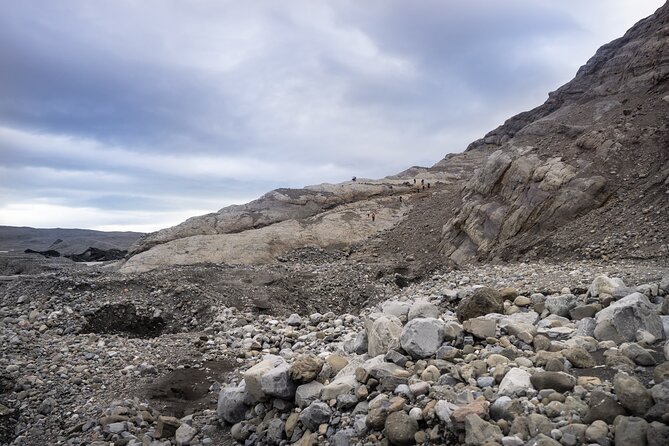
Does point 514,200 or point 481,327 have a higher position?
point 514,200

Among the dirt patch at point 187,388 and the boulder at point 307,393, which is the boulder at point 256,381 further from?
the dirt patch at point 187,388

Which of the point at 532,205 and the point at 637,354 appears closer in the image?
the point at 637,354

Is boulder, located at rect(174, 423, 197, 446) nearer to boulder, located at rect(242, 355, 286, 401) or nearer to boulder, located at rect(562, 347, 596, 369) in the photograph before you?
boulder, located at rect(242, 355, 286, 401)

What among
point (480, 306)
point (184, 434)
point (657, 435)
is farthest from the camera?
point (480, 306)

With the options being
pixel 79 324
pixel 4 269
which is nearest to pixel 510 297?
pixel 79 324

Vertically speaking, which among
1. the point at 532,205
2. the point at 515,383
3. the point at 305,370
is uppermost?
the point at 532,205

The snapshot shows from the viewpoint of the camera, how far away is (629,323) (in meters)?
5.32

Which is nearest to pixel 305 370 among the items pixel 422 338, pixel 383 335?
pixel 383 335

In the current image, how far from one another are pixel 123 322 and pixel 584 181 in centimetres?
1467

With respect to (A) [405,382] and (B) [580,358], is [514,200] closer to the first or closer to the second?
(B) [580,358]

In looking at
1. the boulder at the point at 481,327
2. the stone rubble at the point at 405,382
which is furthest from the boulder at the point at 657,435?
the boulder at the point at 481,327

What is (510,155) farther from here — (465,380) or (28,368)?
(28,368)

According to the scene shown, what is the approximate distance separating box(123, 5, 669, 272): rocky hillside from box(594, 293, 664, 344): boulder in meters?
7.25

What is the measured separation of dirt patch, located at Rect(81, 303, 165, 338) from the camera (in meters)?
11.5
